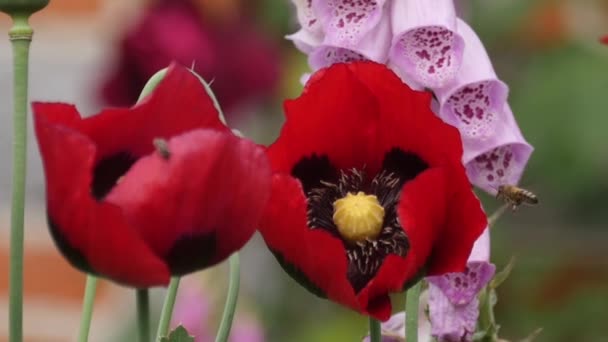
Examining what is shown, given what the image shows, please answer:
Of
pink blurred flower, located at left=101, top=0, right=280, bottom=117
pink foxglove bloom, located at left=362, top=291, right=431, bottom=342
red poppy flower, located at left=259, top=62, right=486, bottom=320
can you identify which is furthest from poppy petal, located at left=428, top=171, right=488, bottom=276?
pink blurred flower, located at left=101, top=0, right=280, bottom=117

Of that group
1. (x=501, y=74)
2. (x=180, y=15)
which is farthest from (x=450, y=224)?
(x=501, y=74)

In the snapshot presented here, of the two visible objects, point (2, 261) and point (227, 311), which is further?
point (2, 261)

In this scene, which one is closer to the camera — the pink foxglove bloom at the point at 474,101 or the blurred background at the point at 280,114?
the pink foxglove bloom at the point at 474,101

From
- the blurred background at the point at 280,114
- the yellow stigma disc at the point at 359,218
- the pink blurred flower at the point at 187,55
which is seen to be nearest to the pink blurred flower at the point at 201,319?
the blurred background at the point at 280,114

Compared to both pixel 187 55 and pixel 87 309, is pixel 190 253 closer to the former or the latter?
pixel 87 309

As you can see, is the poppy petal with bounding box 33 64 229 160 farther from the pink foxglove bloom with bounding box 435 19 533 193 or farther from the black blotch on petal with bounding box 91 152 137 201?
the pink foxglove bloom with bounding box 435 19 533 193

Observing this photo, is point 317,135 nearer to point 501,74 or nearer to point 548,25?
point 501,74

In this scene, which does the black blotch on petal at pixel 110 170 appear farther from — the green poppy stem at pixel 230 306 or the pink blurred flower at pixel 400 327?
the pink blurred flower at pixel 400 327
